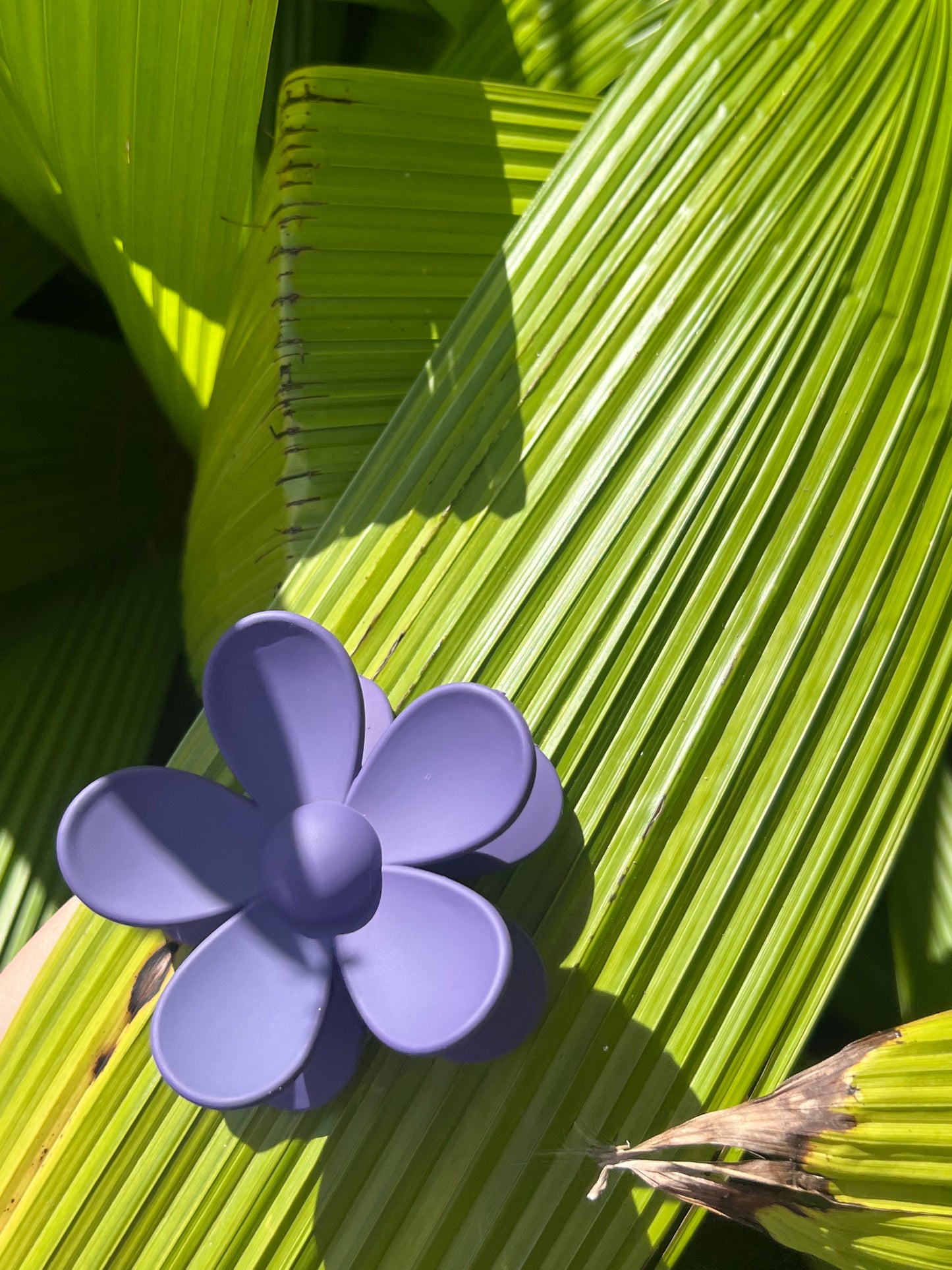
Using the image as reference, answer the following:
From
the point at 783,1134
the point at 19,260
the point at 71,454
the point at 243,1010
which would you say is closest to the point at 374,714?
the point at 243,1010

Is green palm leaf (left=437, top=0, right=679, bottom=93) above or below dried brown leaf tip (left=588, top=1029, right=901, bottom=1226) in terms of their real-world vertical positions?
→ above

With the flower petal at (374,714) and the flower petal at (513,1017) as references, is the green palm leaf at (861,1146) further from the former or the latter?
the flower petal at (374,714)

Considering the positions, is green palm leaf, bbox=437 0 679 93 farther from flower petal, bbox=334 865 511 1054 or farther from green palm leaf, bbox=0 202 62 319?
flower petal, bbox=334 865 511 1054

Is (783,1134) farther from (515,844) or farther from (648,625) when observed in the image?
(648,625)

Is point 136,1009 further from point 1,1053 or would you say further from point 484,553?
point 484,553

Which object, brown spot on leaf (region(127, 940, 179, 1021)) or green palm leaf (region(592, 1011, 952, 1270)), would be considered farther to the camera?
brown spot on leaf (region(127, 940, 179, 1021))

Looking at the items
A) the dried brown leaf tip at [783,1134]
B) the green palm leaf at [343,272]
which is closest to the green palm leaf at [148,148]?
the green palm leaf at [343,272]

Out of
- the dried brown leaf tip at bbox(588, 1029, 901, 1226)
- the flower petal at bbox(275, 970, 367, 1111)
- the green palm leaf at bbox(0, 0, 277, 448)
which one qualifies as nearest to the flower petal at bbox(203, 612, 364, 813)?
the flower petal at bbox(275, 970, 367, 1111)

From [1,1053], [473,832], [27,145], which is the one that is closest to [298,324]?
[27,145]
